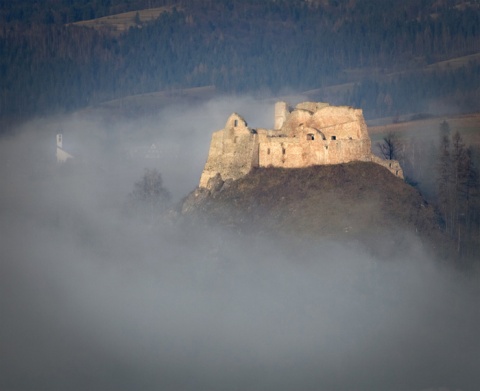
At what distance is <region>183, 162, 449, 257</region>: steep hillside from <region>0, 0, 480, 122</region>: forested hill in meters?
62.1

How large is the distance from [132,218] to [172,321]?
10.2 meters

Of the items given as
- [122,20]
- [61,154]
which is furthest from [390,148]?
[122,20]

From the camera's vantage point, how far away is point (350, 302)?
8569 centimetres

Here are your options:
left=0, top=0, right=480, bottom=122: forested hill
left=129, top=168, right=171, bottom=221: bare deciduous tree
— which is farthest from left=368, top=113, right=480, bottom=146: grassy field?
left=0, top=0, right=480, bottom=122: forested hill

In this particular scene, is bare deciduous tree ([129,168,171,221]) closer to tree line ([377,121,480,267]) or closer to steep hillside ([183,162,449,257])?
steep hillside ([183,162,449,257])

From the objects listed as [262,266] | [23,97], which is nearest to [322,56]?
[23,97]

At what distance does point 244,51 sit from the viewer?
188m

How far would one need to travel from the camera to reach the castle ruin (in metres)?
Answer: 88.4

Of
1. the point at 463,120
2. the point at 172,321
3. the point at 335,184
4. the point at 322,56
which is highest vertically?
the point at 322,56

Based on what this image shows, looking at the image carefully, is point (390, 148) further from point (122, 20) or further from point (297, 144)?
point (122, 20)

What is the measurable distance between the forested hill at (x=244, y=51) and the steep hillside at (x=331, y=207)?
6205 cm

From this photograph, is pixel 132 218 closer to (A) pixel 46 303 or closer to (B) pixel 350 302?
(A) pixel 46 303

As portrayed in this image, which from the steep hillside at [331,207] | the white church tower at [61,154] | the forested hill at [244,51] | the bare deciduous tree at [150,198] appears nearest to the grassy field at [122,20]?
the forested hill at [244,51]

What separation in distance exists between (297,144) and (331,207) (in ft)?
12.3
